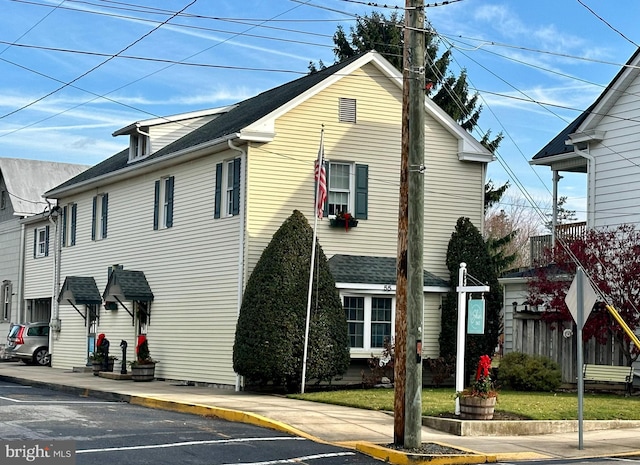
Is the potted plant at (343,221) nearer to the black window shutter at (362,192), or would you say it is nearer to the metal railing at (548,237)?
the black window shutter at (362,192)

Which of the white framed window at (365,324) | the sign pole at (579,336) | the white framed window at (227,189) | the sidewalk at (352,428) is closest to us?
the sidewalk at (352,428)

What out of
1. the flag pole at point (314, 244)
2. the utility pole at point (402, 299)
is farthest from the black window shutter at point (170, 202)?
the utility pole at point (402, 299)

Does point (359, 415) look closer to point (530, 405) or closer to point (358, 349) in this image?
point (530, 405)

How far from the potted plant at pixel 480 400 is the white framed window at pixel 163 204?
1342 cm

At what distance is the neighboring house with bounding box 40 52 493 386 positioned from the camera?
84.9 ft

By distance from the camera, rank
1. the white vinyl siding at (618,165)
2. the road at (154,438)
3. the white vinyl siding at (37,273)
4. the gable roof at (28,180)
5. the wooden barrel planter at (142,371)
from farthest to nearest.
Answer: the gable roof at (28,180) < the white vinyl siding at (37,273) < the wooden barrel planter at (142,371) < the white vinyl siding at (618,165) < the road at (154,438)

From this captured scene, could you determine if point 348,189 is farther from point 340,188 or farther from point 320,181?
point 320,181

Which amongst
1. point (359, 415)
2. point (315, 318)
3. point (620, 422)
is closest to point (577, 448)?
point (620, 422)

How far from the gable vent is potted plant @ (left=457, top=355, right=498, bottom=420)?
430 inches

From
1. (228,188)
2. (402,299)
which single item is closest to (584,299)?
(402,299)

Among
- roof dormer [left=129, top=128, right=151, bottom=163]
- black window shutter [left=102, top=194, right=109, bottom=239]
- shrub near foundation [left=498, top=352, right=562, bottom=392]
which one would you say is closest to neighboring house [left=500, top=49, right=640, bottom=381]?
shrub near foundation [left=498, top=352, right=562, bottom=392]

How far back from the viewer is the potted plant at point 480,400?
17906 millimetres

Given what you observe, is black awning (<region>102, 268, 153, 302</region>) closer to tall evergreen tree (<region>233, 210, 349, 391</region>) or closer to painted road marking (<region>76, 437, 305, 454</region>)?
tall evergreen tree (<region>233, 210, 349, 391</region>)

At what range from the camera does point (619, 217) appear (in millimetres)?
28031
